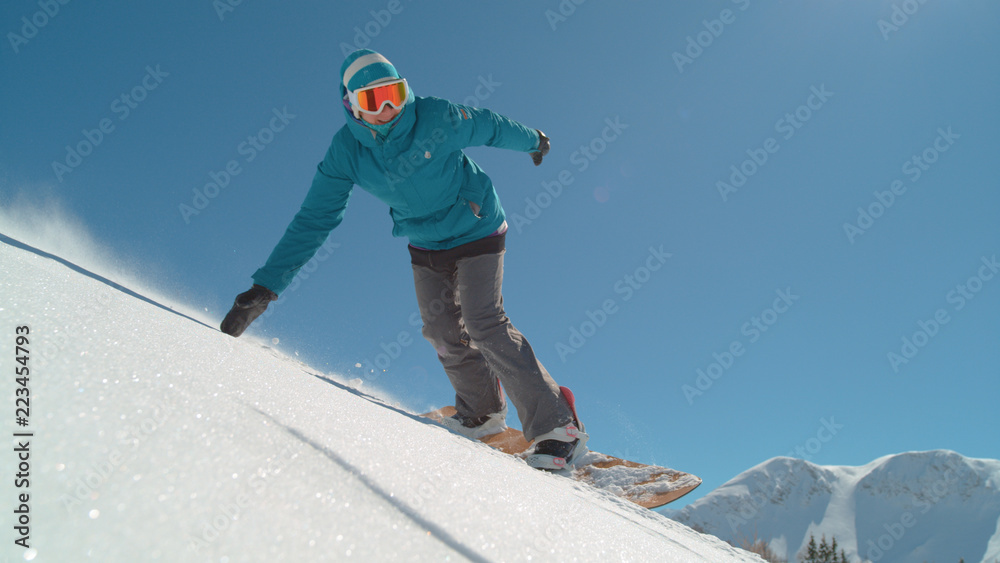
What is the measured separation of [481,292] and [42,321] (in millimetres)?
1942

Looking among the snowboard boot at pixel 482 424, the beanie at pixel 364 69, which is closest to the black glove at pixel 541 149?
the beanie at pixel 364 69

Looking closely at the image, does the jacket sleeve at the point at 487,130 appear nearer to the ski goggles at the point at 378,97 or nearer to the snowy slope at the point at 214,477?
the ski goggles at the point at 378,97

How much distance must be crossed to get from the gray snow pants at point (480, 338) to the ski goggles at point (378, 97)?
2.82ft

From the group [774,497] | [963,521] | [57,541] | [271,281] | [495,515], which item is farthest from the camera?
[774,497]

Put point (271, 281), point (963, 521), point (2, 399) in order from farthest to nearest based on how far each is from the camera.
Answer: point (963, 521) < point (271, 281) < point (2, 399)

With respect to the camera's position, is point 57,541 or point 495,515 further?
point 495,515

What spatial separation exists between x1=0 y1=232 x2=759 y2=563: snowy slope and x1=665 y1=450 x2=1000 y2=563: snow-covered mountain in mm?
112141

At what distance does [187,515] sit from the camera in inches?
17.7

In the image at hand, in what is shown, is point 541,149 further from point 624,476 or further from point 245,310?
point 624,476

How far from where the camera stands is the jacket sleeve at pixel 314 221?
2656mm

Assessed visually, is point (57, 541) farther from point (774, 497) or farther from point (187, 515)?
point (774, 497)

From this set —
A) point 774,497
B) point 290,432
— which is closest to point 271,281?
point 290,432

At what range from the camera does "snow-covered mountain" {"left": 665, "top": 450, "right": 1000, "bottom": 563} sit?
331ft

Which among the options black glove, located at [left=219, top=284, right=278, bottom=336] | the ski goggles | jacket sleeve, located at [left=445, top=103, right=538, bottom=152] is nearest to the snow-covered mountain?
jacket sleeve, located at [left=445, top=103, right=538, bottom=152]
